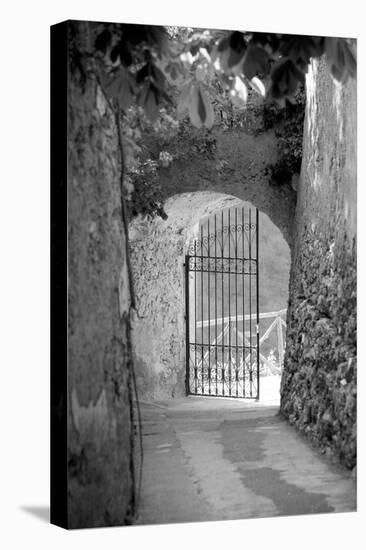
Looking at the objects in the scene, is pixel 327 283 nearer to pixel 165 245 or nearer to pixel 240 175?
pixel 240 175

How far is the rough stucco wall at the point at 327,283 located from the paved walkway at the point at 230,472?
22 centimetres

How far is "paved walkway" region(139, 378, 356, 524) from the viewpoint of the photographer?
6.72 m

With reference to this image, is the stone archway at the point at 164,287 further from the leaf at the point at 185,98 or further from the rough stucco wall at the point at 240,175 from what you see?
the leaf at the point at 185,98

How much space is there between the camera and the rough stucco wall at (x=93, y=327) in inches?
249

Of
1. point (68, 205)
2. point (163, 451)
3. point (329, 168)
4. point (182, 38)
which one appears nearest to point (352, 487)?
point (163, 451)

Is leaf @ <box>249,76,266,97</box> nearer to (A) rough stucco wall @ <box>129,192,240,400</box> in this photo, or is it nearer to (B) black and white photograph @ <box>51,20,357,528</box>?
(B) black and white photograph @ <box>51,20,357,528</box>

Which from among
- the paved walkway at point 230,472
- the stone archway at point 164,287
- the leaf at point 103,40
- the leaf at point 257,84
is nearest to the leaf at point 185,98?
the leaf at point 257,84

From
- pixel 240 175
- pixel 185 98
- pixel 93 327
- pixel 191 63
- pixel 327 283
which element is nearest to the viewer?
pixel 93 327

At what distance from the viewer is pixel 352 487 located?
7109 mm

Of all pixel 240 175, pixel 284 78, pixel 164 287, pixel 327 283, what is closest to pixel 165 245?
pixel 164 287

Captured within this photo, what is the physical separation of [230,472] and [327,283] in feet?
4.88

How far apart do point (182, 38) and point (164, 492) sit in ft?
9.10

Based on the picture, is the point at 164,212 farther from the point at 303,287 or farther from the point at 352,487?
the point at 352,487

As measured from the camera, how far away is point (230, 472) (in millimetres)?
6914
